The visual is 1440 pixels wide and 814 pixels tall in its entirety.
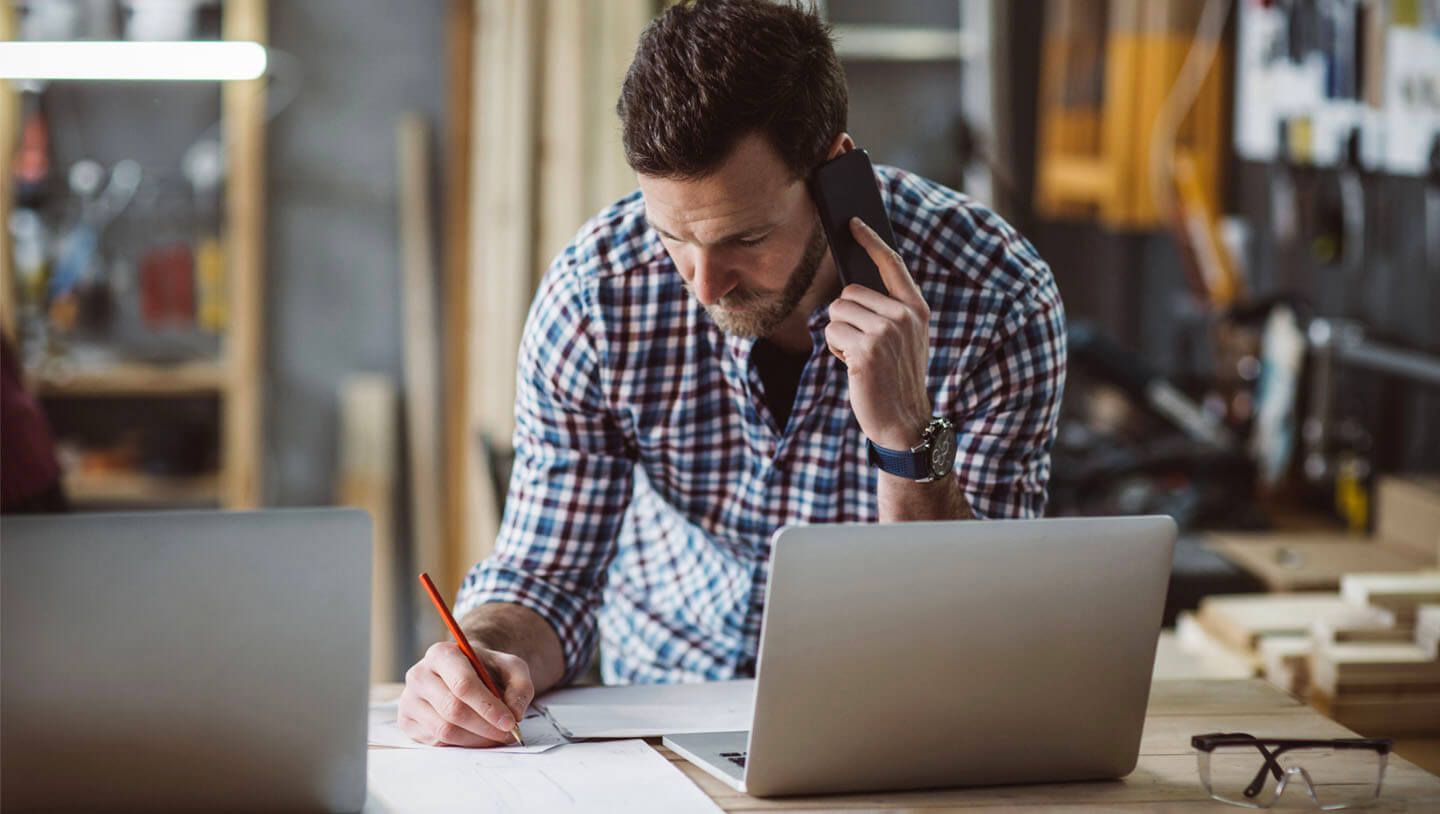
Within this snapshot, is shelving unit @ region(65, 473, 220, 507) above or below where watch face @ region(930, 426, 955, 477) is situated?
below

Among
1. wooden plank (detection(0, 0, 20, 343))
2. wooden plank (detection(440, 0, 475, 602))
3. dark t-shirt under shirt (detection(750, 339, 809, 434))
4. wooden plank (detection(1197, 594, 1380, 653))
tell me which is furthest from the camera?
wooden plank (detection(440, 0, 475, 602))

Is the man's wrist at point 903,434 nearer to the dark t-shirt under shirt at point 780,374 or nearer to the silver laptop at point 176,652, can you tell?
the dark t-shirt under shirt at point 780,374

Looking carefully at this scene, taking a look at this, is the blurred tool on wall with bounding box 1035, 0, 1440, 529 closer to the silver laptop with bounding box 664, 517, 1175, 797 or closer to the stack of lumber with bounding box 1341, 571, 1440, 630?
the stack of lumber with bounding box 1341, 571, 1440, 630

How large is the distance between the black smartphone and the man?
21mm

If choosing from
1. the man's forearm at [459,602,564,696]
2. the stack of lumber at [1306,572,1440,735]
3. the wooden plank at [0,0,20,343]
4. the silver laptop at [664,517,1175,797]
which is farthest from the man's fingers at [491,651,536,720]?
the wooden plank at [0,0,20,343]

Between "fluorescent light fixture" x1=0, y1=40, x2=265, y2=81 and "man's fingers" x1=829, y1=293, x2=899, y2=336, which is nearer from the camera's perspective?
"fluorescent light fixture" x1=0, y1=40, x2=265, y2=81

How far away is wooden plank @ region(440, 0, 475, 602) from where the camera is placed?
139 inches

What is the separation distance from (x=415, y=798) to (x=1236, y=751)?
0.73 m

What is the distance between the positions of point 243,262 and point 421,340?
54cm

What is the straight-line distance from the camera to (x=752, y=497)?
1.72 m

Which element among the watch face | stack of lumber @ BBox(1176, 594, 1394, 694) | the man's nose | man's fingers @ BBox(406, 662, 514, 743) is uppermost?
the man's nose

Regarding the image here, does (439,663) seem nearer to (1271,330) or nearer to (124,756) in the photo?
(124,756)

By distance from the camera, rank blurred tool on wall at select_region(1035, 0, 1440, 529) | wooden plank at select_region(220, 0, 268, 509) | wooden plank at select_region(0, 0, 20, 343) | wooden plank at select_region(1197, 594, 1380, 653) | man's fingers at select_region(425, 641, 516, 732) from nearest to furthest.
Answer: man's fingers at select_region(425, 641, 516, 732) → wooden plank at select_region(1197, 594, 1380, 653) → blurred tool on wall at select_region(1035, 0, 1440, 529) → wooden plank at select_region(0, 0, 20, 343) → wooden plank at select_region(220, 0, 268, 509)

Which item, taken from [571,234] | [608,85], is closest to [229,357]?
[571,234]
